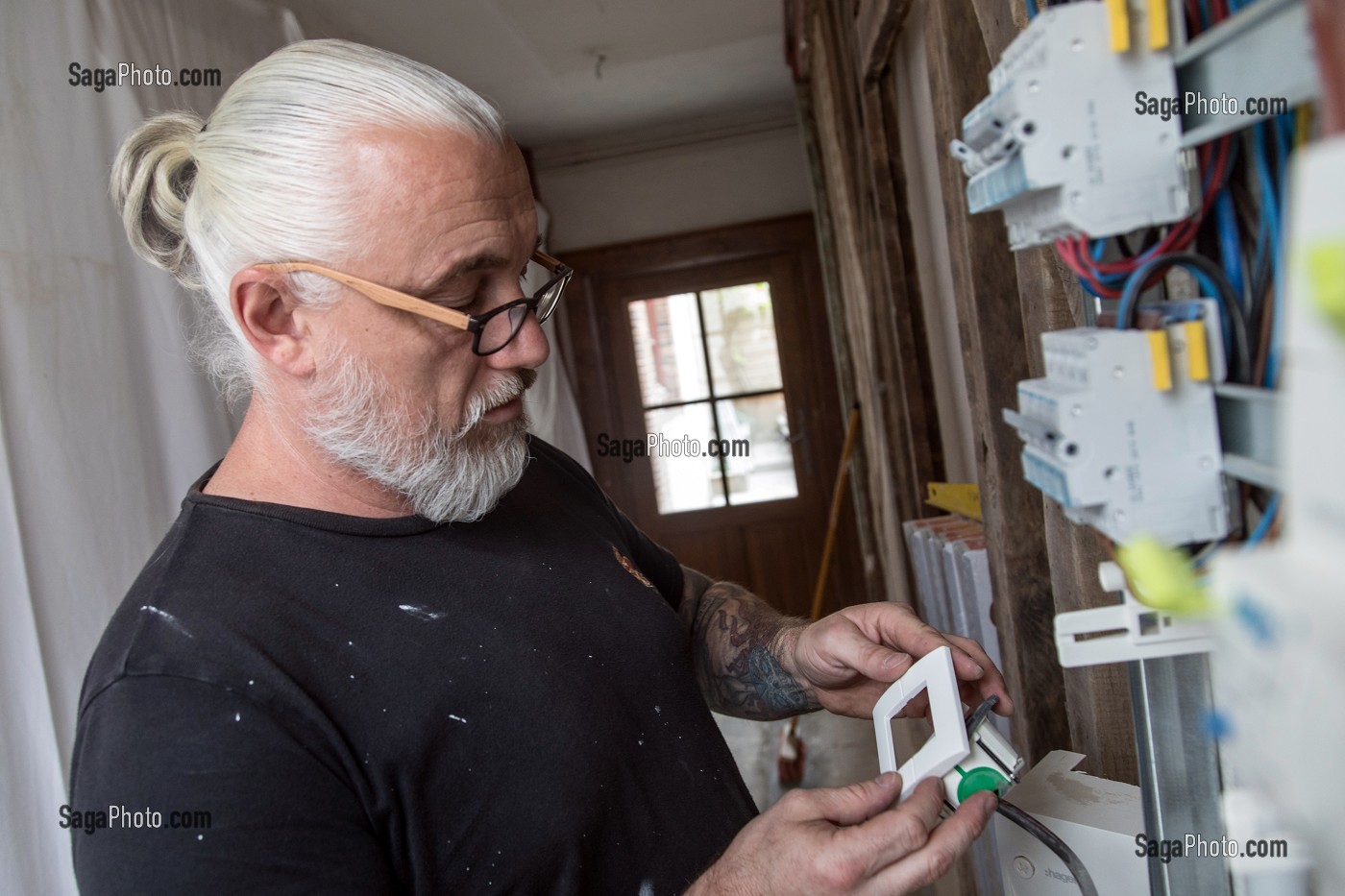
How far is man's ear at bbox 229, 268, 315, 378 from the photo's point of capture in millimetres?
1036

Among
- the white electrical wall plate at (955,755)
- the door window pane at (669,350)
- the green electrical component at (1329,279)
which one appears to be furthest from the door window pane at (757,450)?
the green electrical component at (1329,279)

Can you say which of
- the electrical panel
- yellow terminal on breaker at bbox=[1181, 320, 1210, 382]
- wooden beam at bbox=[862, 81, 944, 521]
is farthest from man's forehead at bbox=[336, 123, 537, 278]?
wooden beam at bbox=[862, 81, 944, 521]

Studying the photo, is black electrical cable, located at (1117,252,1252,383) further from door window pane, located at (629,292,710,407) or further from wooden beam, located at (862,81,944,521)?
door window pane, located at (629,292,710,407)

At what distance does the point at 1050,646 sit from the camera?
147 cm

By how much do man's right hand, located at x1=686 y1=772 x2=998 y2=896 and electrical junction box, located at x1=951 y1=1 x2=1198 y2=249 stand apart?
49 cm

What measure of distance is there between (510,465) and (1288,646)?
90 cm

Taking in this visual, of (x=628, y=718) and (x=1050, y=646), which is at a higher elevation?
(x=628, y=718)

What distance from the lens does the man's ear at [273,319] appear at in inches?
40.8

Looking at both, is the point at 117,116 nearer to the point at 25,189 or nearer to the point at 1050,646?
the point at 25,189

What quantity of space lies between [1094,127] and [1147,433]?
0.19 metres

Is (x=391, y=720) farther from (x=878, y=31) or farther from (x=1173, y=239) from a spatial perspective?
(x=878, y=31)

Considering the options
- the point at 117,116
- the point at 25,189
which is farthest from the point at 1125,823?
the point at 117,116

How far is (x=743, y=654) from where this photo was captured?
139 centimetres

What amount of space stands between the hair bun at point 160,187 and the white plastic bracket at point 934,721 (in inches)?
38.4
